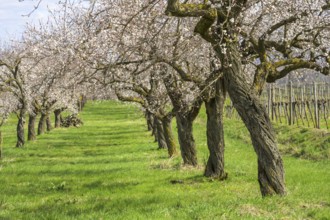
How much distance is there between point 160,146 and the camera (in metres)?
31.4

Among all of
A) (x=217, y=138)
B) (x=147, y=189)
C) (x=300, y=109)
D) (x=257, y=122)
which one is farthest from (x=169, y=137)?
(x=300, y=109)

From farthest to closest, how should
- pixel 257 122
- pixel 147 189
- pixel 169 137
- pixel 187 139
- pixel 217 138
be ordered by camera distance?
pixel 169 137 < pixel 187 139 < pixel 217 138 < pixel 147 189 < pixel 257 122

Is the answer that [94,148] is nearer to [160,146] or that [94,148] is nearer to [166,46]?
[160,146]

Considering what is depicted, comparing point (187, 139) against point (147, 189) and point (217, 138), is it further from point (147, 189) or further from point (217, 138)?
point (147, 189)

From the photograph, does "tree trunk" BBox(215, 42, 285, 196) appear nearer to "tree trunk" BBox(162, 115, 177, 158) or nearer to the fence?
"tree trunk" BBox(162, 115, 177, 158)

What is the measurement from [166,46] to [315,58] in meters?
5.23

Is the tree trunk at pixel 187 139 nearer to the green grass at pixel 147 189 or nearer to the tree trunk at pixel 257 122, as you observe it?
the green grass at pixel 147 189

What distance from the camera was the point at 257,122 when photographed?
11719 mm

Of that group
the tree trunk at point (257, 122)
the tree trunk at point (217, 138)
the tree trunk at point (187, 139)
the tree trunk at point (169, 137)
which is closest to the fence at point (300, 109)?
the tree trunk at point (169, 137)

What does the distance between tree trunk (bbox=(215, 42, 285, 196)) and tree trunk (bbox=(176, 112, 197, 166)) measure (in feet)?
29.4

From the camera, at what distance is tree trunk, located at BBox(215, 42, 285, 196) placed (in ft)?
38.5

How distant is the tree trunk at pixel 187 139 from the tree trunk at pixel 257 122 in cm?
897

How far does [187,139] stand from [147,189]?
559 cm

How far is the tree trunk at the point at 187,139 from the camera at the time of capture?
20797 millimetres
